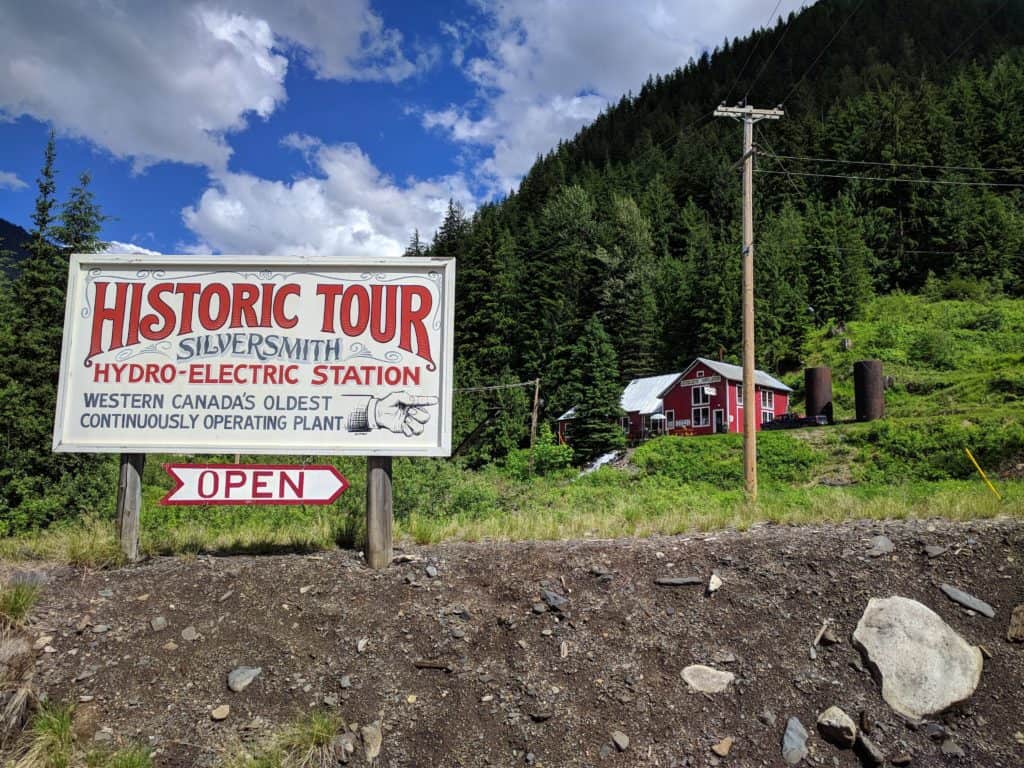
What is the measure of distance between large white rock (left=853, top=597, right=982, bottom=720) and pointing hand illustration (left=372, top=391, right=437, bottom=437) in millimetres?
3961

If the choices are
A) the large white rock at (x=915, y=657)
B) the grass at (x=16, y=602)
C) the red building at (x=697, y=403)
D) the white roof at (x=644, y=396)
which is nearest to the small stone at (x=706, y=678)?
the large white rock at (x=915, y=657)

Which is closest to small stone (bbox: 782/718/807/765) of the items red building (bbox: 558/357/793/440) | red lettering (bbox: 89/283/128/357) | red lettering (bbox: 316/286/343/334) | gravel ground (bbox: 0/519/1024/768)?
gravel ground (bbox: 0/519/1024/768)

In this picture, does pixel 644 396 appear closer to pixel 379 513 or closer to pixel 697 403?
pixel 697 403

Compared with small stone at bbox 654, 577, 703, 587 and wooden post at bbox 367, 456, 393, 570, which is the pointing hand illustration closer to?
wooden post at bbox 367, 456, 393, 570

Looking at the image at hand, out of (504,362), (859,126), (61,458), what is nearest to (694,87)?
(859,126)

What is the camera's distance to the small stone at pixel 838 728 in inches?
151

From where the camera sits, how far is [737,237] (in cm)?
8212

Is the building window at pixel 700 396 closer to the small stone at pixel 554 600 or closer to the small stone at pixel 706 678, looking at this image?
the small stone at pixel 554 600

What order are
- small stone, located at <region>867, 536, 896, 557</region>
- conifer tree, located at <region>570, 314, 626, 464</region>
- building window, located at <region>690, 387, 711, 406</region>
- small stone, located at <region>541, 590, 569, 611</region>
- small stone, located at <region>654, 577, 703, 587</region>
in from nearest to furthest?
small stone, located at <region>541, 590, 569, 611</region>, small stone, located at <region>654, 577, 703, 587</region>, small stone, located at <region>867, 536, 896, 557</region>, conifer tree, located at <region>570, 314, 626, 464</region>, building window, located at <region>690, 387, 711, 406</region>

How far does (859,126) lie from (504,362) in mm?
79685

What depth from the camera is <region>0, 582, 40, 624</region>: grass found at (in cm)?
469

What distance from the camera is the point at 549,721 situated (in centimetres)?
404

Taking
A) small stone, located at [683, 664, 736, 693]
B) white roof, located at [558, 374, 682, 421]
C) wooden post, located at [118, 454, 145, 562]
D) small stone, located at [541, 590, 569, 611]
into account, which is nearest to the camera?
small stone, located at [683, 664, 736, 693]

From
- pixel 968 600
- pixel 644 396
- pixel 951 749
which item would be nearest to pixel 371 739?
pixel 951 749
